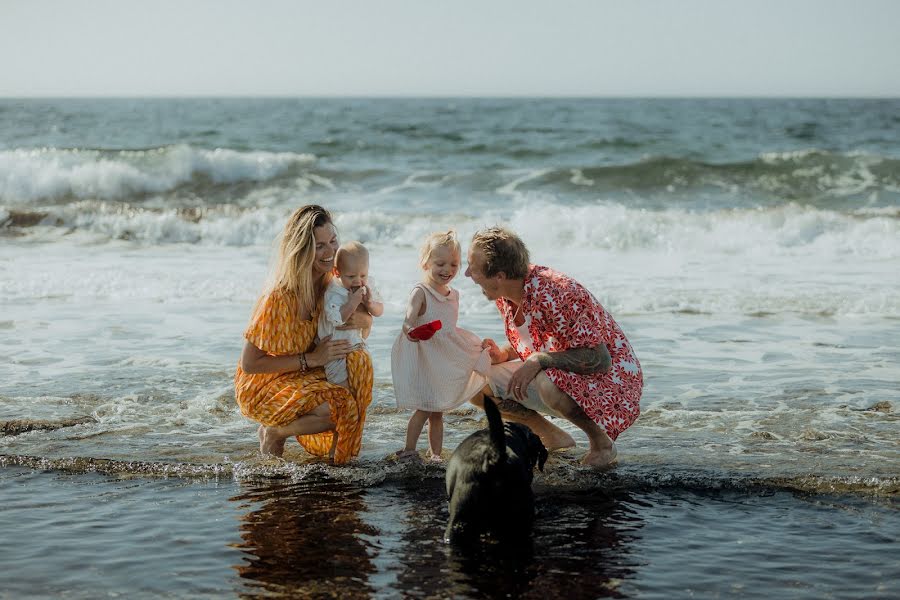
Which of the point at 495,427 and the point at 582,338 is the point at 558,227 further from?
the point at 495,427

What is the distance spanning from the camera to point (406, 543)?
4266mm

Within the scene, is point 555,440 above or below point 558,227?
below

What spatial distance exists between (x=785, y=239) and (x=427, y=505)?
36.6 feet

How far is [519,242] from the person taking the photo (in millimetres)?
4961

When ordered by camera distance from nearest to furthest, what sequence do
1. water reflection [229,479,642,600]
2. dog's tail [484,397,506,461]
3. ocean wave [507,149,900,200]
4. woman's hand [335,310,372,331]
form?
water reflection [229,479,642,600]
dog's tail [484,397,506,461]
woman's hand [335,310,372,331]
ocean wave [507,149,900,200]

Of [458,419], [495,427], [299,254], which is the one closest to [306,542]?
[495,427]

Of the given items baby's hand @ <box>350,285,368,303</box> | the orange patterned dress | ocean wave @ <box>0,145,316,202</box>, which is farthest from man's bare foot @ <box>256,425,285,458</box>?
ocean wave @ <box>0,145,316,202</box>

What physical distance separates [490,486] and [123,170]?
19474 mm

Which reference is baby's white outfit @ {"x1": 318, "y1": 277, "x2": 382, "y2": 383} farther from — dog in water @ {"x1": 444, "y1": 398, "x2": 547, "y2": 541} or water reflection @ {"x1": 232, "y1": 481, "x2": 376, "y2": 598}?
dog in water @ {"x1": 444, "y1": 398, "x2": 547, "y2": 541}

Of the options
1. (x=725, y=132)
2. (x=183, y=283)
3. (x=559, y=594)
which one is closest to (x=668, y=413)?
(x=559, y=594)

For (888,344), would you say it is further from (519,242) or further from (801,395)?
(519,242)

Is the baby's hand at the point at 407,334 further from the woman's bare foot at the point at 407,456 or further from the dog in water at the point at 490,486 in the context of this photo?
the dog in water at the point at 490,486

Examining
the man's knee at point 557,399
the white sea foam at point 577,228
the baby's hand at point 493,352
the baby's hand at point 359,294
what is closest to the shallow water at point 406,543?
the man's knee at point 557,399

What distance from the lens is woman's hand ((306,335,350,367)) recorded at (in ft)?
→ 17.2
